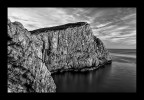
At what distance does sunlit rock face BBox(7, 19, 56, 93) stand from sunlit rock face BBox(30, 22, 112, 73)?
26691mm

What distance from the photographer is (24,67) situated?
16.2 metres

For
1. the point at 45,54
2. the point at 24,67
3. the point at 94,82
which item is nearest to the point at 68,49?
the point at 45,54

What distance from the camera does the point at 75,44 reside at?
54438 millimetres

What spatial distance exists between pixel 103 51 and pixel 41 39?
43.3 metres

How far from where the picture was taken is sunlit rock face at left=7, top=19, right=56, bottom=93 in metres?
14.4

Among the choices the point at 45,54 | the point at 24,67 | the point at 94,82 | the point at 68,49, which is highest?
the point at 68,49

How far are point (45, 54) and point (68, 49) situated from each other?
488 inches

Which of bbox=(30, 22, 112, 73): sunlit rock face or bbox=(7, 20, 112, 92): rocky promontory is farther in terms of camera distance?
bbox=(30, 22, 112, 73): sunlit rock face

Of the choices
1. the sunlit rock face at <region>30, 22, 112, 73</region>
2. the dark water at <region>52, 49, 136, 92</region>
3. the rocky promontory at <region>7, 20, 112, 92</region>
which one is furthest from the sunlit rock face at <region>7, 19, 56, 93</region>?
the sunlit rock face at <region>30, 22, 112, 73</region>

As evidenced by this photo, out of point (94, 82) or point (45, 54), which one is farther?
point (45, 54)

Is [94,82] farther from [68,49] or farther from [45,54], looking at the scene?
[45,54]

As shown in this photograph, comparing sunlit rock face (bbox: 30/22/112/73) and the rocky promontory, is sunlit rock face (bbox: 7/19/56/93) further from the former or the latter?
sunlit rock face (bbox: 30/22/112/73)

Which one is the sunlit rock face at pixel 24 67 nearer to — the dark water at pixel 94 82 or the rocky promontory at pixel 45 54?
the rocky promontory at pixel 45 54
